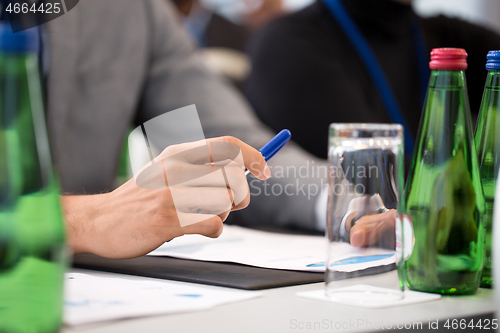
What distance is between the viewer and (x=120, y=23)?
3.26ft

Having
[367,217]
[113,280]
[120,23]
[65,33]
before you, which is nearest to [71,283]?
[113,280]

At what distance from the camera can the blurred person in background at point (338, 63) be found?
50.2 inches

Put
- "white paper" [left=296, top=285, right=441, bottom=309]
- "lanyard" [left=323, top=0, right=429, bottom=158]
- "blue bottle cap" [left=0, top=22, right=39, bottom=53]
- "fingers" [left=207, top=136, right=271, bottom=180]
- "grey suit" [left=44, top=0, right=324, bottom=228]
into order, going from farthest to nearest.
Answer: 1. "lanyard" [left=323, top=0, right=429, bottom=158]
2. "grey suit" [left=44, top=0, right=324, bottom=228]
3. "fingers" [left=207, top=136, right=271, bottom=180]
4. "white paper" [left=296, top=285, right=441, bottom=309]
5. "blue bottle cap" [left=0, top=22, right=39, bottom=53]

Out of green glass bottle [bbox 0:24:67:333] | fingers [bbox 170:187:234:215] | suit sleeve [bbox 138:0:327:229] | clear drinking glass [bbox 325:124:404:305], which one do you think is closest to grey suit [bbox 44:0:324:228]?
suit sleeve [bbox 138:0:327:229]

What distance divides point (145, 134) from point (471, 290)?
0.35 metres

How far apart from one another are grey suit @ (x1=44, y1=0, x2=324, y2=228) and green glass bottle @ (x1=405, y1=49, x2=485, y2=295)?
16.3 inches

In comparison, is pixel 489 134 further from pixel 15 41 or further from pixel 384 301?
pixel 15 41

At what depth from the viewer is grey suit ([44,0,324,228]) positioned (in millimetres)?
857

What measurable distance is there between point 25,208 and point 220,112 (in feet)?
2.48

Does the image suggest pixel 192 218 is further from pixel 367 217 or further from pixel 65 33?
pixel 65 33

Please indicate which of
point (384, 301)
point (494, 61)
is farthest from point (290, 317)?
point (494, 61)

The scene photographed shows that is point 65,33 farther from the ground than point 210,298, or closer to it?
farther from the ground

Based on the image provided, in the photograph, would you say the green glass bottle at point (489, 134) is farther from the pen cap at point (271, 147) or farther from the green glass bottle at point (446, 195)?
the pen cap at point (271, 147)

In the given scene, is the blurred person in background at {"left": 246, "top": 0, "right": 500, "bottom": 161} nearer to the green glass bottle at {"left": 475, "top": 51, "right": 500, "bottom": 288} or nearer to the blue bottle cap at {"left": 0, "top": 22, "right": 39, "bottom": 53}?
the green glass bottle at {"left": 475, "top": 51, "right": 500, "bottom": 288}
